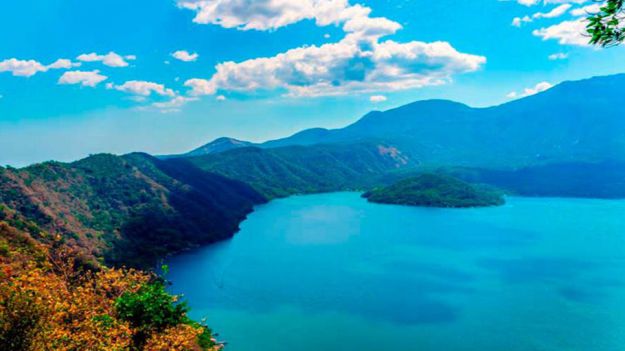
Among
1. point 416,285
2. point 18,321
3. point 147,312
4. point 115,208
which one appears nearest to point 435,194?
point 416,285

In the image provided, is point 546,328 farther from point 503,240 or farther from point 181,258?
point 181,258

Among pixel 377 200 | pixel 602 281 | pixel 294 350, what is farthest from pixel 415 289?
pixel 377 200

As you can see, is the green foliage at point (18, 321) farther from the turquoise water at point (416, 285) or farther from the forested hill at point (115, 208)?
the forested hill at point (115, 208)

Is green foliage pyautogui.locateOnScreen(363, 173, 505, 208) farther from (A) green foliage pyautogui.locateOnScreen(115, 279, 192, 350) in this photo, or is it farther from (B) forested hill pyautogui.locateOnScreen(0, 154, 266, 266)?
(A) green foliage pyautogui.locateOnScreen(115, 279, 192, 350)

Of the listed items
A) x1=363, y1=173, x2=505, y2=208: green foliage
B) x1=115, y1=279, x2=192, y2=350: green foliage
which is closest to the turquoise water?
x1=115, y1=279, x2=192, y2=350: green foliage

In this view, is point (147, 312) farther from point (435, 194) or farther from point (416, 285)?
point (435, 194)

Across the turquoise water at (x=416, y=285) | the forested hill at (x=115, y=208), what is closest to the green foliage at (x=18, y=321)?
the turquoise water at (x=416, y=285)
